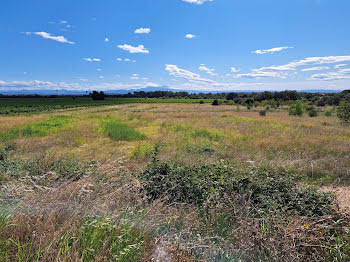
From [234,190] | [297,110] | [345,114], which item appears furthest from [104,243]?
[297,110]

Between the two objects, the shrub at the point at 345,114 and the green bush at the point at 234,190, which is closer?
the green bush at the point at 234,190

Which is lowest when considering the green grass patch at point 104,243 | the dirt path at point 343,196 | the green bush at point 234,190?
the dirt path at point 343,196

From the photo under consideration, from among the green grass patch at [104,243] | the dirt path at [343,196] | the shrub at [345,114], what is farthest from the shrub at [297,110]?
the green grass patch at [104,243]

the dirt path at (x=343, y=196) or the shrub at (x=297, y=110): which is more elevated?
the shrub at (x=297, y=110)

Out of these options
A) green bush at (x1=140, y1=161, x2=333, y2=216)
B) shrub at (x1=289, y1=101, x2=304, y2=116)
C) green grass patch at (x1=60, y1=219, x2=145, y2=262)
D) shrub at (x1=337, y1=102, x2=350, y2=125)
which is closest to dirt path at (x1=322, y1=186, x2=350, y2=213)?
green bush at (x1=140, y1=161, x2=333, y2=216)

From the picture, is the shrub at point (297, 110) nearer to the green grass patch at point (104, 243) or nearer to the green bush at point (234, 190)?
the green bush at point (234, 190)

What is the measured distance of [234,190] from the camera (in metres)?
4.73

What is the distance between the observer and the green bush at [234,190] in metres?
3.94

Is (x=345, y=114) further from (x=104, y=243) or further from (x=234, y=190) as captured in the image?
(x=104, y=243)

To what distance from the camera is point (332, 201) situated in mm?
4125

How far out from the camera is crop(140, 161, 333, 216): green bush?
3.94 m

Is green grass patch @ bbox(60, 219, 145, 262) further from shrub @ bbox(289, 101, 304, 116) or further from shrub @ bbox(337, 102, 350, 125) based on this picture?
shrub @ bbox(289, 101, 304, 116)

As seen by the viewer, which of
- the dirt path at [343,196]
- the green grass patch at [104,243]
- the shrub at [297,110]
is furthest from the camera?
the shrub at [297,110]

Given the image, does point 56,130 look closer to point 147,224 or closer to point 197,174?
point 197,174
